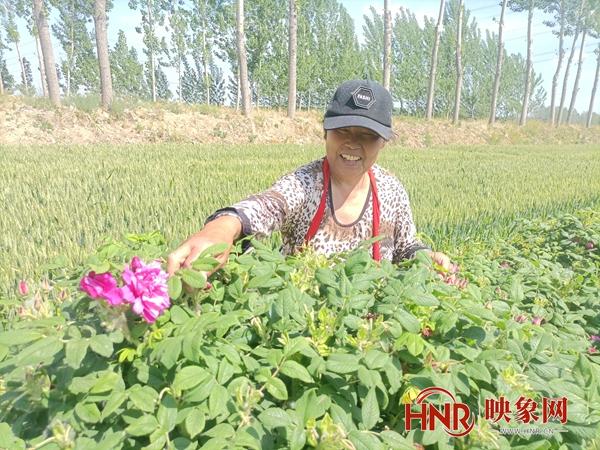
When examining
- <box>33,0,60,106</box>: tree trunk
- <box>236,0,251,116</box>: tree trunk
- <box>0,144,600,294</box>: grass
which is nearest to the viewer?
<box>0,144,600,294</box>: grass

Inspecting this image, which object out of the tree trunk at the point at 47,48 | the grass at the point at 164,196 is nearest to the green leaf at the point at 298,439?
the grass at the point at 164,196

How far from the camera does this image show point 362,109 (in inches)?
66.4

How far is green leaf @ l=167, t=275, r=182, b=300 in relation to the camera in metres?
0.75

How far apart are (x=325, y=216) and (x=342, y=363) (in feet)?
4.12

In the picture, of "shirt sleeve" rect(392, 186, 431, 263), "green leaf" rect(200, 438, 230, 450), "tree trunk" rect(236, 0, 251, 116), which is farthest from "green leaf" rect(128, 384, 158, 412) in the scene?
"tree trunk" rect(236, 0, 251, 116)

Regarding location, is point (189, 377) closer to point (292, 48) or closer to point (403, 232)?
point (403, 232)

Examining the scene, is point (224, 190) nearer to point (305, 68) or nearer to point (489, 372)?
point (489, 372)

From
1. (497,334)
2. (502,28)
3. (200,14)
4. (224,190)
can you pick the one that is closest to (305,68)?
(200,14)

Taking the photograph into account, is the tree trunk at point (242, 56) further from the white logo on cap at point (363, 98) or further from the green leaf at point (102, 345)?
the green leaf at point (102, 345)

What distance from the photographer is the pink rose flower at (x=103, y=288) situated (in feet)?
2.14

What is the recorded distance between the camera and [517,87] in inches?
2172

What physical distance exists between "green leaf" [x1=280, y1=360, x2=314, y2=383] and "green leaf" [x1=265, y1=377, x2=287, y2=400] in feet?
0.06

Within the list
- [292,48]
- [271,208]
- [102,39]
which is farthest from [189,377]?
[292,48]

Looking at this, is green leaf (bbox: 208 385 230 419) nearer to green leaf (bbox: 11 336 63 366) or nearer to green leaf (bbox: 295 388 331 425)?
green leaf (bbox: 295 388 331 425)
